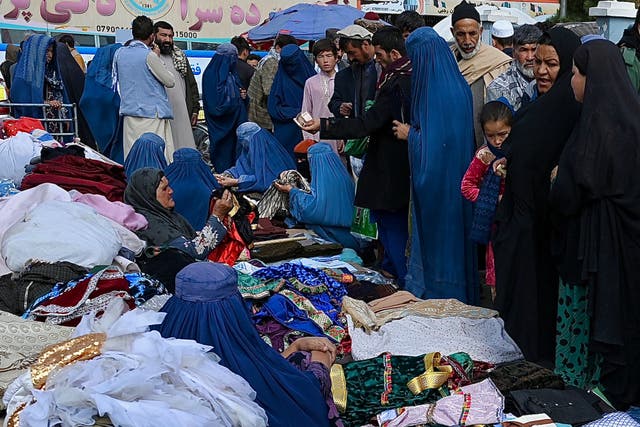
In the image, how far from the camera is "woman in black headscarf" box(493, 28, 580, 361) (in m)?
3.50

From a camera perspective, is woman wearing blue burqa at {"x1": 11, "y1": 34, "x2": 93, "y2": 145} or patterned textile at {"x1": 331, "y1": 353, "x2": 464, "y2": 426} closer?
patterned textile at {"x1": 331, "y1": 353, "x2": 464, "y2": 426}

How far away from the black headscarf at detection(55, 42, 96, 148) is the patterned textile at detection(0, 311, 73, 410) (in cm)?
560

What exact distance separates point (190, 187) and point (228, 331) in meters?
3.31

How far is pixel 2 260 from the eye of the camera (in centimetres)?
363

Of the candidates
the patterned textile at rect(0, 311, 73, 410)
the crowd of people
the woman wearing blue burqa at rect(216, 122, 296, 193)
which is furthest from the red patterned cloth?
the patterned textile at rect(0, 311, 73, 410)

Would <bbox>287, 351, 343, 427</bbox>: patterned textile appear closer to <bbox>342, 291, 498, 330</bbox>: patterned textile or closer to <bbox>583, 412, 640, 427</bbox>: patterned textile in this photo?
<bbox>583, 412, 640, 427</bbox>: patterned textile

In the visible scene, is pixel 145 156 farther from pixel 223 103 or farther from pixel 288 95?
pixel 223 103

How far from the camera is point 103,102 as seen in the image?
7.93 metres

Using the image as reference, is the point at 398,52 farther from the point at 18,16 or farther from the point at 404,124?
the point at 18,16

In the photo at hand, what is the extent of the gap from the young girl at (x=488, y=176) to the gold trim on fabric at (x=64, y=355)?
229 cm

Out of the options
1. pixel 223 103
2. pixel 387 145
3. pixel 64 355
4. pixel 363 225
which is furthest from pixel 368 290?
pixel 223 103

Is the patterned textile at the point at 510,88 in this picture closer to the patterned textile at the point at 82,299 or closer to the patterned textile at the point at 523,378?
the patterned textile at the point at 523,378

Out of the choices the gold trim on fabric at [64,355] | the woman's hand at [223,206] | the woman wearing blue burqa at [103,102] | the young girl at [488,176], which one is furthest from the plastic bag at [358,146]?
the gold trim on fabric at [64,355]

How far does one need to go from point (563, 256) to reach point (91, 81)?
5.69 m
